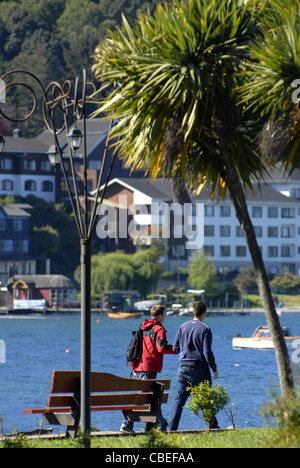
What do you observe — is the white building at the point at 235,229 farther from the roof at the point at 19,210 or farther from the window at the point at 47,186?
the roof at the point at 19,210

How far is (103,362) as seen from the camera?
2334 inches

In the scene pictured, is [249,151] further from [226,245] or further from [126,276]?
[226,245]

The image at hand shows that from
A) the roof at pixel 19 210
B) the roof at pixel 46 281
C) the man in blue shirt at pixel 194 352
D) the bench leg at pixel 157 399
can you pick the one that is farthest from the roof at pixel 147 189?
the bench leg at pixel 157 399

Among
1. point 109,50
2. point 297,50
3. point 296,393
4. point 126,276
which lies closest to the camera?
point 296,393

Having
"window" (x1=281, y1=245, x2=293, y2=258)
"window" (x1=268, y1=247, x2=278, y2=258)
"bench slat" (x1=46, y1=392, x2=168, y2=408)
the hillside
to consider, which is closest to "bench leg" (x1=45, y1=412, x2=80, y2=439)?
"bench slat" (x1=46, y1=392, x2=168, y2=408)

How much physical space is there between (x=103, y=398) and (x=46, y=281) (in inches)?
4306

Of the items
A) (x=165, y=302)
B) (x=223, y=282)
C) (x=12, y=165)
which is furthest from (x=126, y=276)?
(x=12, y=165)

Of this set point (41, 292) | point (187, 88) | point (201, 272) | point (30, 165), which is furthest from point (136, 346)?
point (30, 165)

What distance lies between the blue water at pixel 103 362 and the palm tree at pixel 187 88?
2.42 m

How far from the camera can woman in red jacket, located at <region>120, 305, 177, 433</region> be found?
37.9ft

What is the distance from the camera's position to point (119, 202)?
399ft

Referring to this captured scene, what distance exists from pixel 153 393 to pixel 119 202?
362ft

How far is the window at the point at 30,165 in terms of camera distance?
433ft

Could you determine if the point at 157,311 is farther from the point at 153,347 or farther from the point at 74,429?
the point at 74,429
